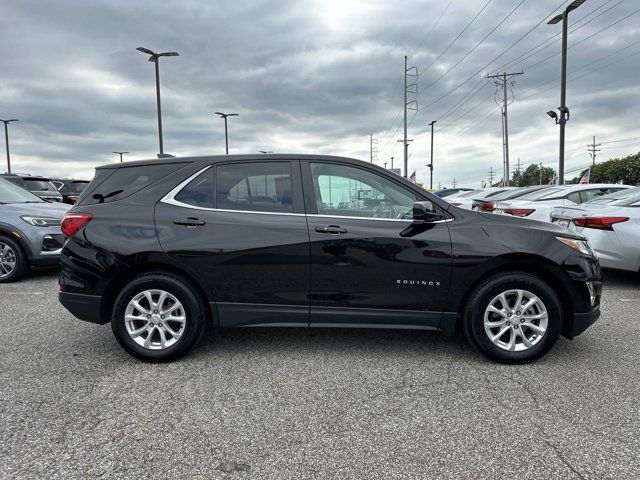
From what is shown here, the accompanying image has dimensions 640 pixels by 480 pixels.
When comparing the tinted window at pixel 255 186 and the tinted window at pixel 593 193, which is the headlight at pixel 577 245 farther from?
the tinted window at pixel 593 193

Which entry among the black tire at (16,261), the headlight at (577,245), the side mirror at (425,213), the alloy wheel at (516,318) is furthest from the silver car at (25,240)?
the headlight at (577,245)

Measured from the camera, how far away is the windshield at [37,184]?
12077 mm

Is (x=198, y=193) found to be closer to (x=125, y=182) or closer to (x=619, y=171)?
(x=125, y=182)

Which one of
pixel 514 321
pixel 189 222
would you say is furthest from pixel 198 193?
pixel 514 321

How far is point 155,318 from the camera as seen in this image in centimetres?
348

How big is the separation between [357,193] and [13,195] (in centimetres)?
665

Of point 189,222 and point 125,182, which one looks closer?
point 189,222

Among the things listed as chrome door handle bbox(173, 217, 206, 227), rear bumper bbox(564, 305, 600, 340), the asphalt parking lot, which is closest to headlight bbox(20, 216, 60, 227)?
the asphalt parking lot

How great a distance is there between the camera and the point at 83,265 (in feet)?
11.5

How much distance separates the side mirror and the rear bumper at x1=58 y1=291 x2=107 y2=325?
104 inches

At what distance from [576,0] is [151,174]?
19.1 m

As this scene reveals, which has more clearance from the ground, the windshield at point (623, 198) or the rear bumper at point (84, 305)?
the windshield at point (623, 198)

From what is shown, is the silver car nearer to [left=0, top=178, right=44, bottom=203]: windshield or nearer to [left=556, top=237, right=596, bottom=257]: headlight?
[left=0, top=178, right=44, bottom=203]: windshield

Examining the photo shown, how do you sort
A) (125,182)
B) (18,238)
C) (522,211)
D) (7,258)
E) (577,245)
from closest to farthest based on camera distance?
(577,245) < (125,182) < (18,238) < (7,258) < (522,211)
